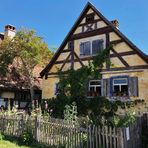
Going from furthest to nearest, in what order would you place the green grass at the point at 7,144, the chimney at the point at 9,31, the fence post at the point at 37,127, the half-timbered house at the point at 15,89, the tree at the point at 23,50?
the chimney at the point at 9,31 < the tree at the point at 23,50 < the half-timbered house at the point at 15,89 < the fence post at the point at 37,127 < the green grass at the point at 7,144

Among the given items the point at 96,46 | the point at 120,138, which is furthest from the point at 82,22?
the point at 120,138

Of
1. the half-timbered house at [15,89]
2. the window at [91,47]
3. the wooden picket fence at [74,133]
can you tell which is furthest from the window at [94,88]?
the wooden picket fence at [74,133]

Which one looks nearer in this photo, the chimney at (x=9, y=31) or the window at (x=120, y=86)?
the window at (x=120, y=86)

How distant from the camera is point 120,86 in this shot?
16.7 metres

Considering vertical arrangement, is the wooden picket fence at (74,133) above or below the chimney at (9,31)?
below

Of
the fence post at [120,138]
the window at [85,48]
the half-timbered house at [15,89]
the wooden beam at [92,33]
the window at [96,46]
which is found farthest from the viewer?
the half-timbered house at [15,89]

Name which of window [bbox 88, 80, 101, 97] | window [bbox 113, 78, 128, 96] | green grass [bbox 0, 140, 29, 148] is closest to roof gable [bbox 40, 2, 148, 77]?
window [bbox 113, 78, 128, 96]

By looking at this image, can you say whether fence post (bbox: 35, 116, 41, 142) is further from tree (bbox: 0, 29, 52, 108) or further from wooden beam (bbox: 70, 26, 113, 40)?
tree (bbox: 0, 29, 52, 108)

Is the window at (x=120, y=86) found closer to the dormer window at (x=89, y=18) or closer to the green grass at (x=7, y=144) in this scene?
the dormer window at (x=89, y=18)

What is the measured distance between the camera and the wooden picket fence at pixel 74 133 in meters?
8.04

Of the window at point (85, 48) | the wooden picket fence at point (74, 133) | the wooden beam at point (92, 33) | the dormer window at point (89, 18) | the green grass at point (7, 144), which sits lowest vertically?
the green grass at point (7, 144)

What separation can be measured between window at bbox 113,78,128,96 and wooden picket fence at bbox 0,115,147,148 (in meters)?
7.03

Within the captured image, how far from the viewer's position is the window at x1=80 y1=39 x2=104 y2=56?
1841cm

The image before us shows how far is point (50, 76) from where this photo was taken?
21.2 meters
